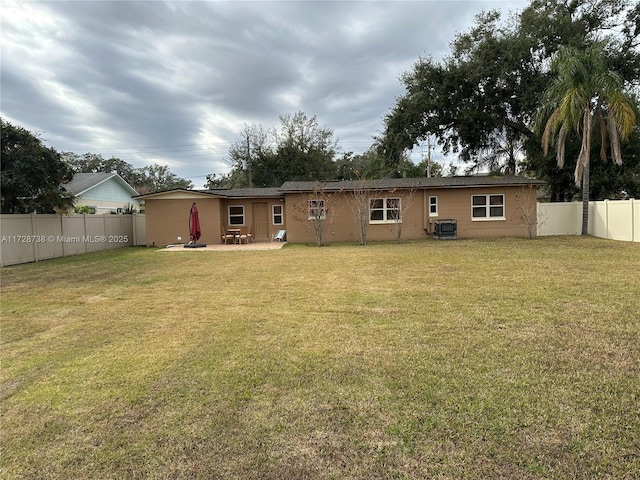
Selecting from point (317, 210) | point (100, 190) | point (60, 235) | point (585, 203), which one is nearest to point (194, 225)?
point (60, 235)

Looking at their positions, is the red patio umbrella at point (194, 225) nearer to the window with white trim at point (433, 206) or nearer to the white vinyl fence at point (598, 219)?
the window with white trim at point (433, 206)

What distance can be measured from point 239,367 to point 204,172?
146 ft

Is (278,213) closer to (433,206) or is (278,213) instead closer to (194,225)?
(194,225)

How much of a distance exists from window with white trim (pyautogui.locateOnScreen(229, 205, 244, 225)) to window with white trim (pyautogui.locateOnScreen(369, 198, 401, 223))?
6.65 m

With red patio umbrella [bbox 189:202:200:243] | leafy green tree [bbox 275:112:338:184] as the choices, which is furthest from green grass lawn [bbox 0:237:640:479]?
leafy green tree [bbox 275:112:338:184]

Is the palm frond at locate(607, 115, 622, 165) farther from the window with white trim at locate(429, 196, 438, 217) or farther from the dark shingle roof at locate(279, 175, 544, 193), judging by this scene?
the window with white trim at locate(429, 196, 438, 217)

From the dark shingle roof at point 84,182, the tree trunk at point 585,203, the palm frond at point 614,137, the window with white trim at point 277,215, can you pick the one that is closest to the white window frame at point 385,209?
the window with white trim at point 277,215

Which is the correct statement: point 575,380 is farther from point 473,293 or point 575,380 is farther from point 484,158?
point 484,158

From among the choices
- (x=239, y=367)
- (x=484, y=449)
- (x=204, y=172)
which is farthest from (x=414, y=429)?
(x=204, y=172)

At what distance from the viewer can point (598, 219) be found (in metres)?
15.9

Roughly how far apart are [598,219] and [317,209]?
39.8ft

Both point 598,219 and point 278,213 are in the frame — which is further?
point 278,213

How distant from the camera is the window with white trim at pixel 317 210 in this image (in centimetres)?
1587

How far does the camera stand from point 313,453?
2.17m
